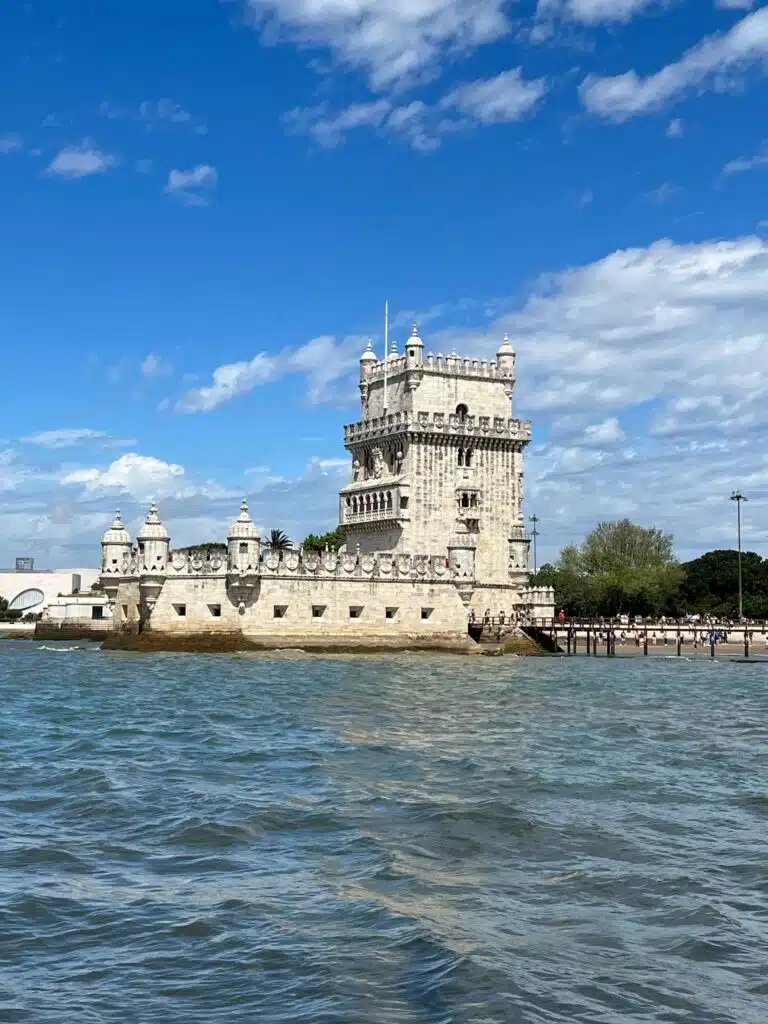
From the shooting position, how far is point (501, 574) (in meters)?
63.2

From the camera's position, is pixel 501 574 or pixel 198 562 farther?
pixel 501 574

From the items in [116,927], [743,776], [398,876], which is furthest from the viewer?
[743,776]

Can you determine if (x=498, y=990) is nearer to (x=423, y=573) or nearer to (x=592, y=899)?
(x=592, y=899)

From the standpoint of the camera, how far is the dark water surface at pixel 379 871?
33.8 feet

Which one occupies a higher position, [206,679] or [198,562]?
[198,562]

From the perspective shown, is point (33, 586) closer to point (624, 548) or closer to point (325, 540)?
point (325, 540)

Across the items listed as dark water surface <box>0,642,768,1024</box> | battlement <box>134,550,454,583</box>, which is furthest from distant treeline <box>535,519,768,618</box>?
dark water surface <box>0,642,768,1024</box>

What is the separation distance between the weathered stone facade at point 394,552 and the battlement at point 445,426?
60 mm

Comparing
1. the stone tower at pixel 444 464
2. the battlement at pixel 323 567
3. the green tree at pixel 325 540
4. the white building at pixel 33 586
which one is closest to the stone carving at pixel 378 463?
the stone tower at pixel 444 464

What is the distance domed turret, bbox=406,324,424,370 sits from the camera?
6247cm

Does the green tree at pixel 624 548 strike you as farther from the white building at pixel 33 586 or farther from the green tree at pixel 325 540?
the white building at pixel 33 586

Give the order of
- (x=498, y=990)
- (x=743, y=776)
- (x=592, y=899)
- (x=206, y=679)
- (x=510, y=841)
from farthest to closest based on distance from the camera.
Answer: (x=206, y=679), (x=743, y=776), (x=510, y=841), (x=592, y=899), (x=498, y=990)

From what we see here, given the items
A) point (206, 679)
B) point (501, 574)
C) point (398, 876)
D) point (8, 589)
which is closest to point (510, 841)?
point (398, 876)

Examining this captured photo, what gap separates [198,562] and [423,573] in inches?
387
